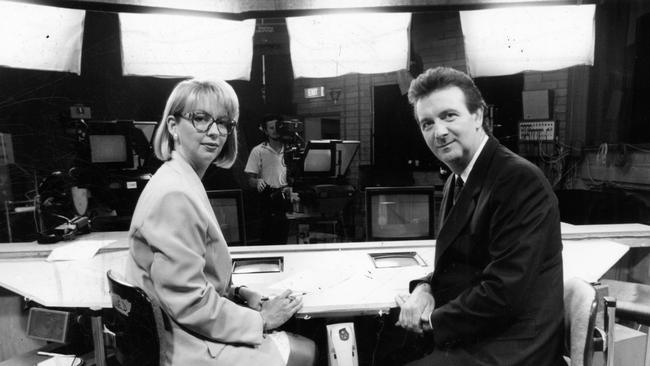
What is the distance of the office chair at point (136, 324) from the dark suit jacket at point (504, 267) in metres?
0.95

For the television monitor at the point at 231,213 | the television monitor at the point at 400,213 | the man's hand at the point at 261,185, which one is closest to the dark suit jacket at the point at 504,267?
the television monitor at the point at 400,213

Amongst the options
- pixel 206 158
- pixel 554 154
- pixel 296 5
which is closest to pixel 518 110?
pixel 554 154

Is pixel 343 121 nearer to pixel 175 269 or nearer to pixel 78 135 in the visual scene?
pixel 78 135

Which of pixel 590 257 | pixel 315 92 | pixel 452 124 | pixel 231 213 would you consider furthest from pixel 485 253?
pixel 315 92

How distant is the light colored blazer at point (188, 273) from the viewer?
1292mm

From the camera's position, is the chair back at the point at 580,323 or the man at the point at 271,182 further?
the man at the point at 271,182

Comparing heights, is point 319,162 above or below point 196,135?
below

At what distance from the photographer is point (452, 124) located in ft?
5.20

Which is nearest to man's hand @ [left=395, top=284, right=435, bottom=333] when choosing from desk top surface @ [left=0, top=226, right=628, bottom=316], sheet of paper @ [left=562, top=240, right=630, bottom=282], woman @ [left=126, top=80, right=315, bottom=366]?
desk top surface @ [left=0, top=226, right=628, bottom=316]

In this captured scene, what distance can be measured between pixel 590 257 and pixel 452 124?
144 centimetres

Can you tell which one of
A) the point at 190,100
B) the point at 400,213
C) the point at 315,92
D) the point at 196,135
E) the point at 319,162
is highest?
the point at 315,92

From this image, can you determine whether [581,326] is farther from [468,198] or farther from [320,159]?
[320,159]

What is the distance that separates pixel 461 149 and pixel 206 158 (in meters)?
0.96

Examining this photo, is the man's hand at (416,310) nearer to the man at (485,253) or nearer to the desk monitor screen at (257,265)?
the man at (485,253)
